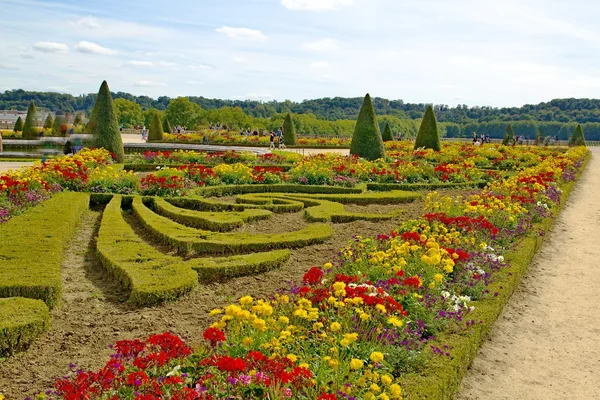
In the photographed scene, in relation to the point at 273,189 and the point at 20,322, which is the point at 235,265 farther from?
the point at 273,189

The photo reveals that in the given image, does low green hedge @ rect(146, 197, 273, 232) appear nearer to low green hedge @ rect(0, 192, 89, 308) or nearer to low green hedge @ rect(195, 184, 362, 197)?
low green hedge @ rect(0, 192, 89, 308)

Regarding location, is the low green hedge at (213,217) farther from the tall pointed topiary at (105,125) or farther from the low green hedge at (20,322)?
the tall pointed topiary at (105,125)

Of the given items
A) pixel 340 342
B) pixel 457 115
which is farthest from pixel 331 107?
pixel 340 342

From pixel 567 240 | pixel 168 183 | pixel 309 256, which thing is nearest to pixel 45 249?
pixel 309 256

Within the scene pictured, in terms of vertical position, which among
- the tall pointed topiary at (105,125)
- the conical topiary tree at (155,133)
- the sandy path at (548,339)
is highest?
the tall pointed topiary at (105,125)

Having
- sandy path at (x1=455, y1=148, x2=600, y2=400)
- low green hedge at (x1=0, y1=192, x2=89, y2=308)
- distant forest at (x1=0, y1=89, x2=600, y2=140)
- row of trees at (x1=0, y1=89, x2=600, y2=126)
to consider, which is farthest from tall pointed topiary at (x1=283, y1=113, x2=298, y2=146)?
row of trees at (x1=0, y1=89, x2=600, y2=126)

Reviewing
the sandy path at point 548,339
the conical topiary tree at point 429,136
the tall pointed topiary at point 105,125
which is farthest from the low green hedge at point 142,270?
the conical topiary tree at point 429,136

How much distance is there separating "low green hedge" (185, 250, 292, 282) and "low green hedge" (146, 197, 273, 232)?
76.0 inches

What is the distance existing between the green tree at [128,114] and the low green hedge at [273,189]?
58418 millimetres

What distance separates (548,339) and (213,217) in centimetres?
602

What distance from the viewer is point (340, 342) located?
4.04 meters

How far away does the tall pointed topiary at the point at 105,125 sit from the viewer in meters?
19.6

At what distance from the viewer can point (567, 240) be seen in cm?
1080

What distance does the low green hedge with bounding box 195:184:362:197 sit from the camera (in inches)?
548
